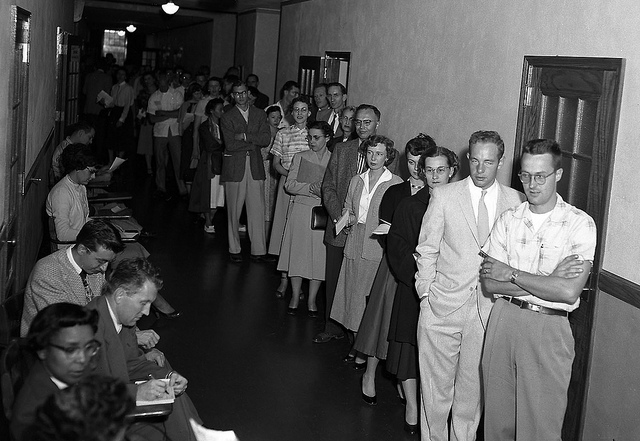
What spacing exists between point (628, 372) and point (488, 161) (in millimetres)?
1287

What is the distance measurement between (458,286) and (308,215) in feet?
9.63

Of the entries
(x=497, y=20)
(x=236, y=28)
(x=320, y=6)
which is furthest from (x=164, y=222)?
(x=236, y=28)

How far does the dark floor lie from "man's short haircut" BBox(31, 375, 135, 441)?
2413mm

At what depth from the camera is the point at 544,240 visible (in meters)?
4.02

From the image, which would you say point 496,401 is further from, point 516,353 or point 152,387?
point 152,387

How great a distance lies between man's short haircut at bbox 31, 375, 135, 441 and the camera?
2.42 m

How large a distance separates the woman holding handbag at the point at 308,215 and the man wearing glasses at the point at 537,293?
10.2 feet

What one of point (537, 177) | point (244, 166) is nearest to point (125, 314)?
point (537, 177)

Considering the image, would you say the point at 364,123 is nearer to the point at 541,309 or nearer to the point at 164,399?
the point at 541,309

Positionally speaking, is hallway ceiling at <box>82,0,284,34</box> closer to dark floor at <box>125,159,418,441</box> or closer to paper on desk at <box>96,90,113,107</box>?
paper on desk at <box>96,90,113,107</box>

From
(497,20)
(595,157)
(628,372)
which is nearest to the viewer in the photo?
(628,372)

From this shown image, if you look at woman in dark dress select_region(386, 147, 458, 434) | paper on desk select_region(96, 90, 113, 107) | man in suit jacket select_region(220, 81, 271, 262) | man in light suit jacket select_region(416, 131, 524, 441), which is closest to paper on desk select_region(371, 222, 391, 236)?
woman in dark dress select_region(386, 147, 458, 434)

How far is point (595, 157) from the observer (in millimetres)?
4738

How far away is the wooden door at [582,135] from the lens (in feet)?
15.2
